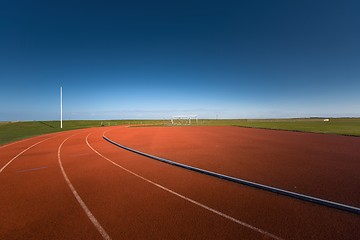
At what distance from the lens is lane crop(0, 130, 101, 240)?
4.24 metres

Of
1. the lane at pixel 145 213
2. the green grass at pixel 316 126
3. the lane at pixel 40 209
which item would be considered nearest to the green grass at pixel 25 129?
the lane at pixel 40 209

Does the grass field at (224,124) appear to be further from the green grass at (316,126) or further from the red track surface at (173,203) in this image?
the red track surface at (173,203)

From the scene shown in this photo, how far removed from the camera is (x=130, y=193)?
636 centimetres

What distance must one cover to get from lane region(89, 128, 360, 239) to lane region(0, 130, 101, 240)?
3.03 metres

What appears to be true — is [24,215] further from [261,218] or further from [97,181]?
[261,218]

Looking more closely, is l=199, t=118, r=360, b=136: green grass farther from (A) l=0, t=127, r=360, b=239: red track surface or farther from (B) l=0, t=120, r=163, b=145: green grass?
(B) l=0, t=120, r=163, b=145: green grass

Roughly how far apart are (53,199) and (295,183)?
8678 millimetres

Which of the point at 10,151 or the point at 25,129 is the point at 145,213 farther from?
the point at 25,129

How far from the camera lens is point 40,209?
17.6ft

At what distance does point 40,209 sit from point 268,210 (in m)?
6.54

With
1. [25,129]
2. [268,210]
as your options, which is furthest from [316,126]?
[25,129]

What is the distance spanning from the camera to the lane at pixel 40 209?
424cm

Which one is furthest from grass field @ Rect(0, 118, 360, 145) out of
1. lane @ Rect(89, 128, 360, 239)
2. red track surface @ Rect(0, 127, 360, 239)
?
lane @ Rect(89, 128, 360, 239)

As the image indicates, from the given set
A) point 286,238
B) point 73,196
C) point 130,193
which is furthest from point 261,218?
point 73,196
